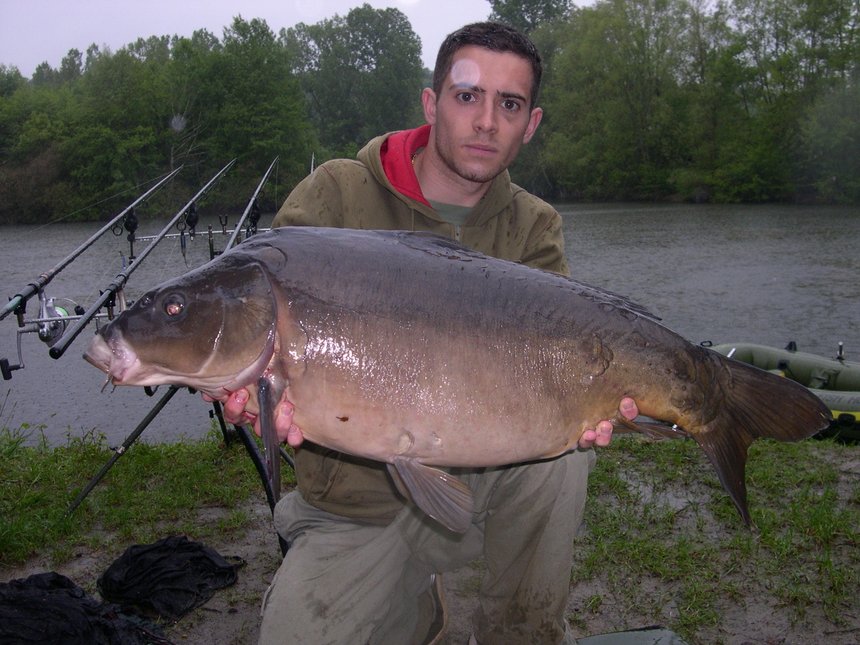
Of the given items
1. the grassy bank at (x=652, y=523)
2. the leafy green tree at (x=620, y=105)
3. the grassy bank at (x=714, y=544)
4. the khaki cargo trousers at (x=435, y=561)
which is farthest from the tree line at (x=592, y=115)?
the khaki cargo trousers at (x=435, y=561)

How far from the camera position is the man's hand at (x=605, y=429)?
7.67 feet

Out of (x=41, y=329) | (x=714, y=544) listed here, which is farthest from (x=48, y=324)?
(x=714, y=544)

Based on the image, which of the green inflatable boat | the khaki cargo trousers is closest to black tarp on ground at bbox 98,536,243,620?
the khaki cargo trousers

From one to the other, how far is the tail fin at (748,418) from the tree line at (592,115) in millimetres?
20901

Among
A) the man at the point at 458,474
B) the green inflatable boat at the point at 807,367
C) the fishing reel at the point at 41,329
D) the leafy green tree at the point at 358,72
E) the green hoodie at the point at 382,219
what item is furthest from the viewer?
the leafy green tree at the point at 358,72

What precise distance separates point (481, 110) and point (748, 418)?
143cm

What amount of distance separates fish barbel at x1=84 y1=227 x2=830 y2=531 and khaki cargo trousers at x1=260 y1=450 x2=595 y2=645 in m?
0.36

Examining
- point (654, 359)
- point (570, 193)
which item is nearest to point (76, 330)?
point (654, 359)

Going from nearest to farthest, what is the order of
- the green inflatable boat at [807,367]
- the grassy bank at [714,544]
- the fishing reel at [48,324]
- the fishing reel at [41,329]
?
the grassy bank at [714,544] < the fishing reel at [41,329] < the fishing reel at [48,324] < the green inflatable boat at [807,367]

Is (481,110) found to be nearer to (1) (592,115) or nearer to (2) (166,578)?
(2) (166,578)

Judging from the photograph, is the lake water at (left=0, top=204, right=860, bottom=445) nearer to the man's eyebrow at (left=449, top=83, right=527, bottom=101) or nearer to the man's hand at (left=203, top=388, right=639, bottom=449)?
the man's hand at (left=203, top=388, right=639, bottom=449)

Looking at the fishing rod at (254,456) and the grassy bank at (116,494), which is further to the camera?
the grassy bank at (116,494)

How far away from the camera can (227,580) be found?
10.6 feet

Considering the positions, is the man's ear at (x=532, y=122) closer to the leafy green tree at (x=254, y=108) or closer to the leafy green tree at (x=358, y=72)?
the leafy green tree at (x=254, y=108)
